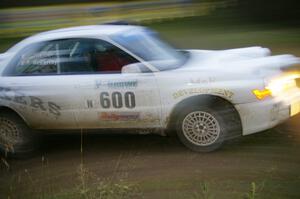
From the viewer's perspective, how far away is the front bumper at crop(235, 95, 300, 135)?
244 inches

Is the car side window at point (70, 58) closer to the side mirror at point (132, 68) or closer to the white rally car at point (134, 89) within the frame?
the white rally car at point (134, 89)

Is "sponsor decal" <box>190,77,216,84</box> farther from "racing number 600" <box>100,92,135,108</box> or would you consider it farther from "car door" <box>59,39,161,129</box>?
"racing number 600" <box>100,92,135,108</box>

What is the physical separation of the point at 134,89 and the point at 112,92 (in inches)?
10.7

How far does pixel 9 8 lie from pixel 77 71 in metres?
19.7

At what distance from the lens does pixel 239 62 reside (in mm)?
6668

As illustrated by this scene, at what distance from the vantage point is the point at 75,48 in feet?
22.4

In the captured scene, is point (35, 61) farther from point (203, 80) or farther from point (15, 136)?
point (203, 80)

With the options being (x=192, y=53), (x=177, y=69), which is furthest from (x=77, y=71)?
(x=192, y=53)

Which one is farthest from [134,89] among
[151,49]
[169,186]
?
[169,186]

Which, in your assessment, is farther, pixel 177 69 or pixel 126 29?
pixel 126 29

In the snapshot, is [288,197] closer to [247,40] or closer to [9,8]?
[247,40]

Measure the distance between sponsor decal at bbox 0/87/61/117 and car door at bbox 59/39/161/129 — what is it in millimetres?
322

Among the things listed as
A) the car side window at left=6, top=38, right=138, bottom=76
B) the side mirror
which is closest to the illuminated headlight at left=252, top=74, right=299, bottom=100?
the side mirror

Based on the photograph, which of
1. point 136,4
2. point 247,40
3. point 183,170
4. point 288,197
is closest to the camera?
point 288,197
